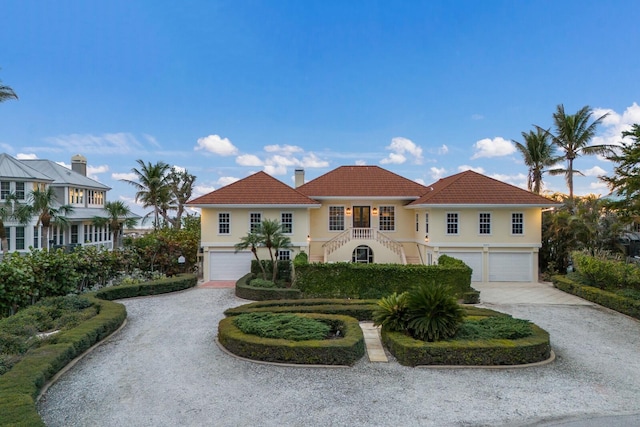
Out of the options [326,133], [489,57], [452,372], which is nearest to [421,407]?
[452,372]

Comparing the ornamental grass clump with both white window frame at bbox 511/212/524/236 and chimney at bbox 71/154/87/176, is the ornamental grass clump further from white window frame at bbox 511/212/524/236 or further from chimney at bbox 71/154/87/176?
chimney at bbox 71/154/87/176

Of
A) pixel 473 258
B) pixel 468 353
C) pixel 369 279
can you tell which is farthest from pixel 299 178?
pixel 468 353

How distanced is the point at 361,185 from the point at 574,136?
62.4ft

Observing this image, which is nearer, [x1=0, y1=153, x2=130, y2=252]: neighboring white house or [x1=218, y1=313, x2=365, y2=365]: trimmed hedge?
[x1=218, y1=313, x2=365, y2=365]: trimmed hedge

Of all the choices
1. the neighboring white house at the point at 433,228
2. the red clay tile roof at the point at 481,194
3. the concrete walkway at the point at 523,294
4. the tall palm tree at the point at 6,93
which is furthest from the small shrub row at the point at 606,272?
the tall palm tree at the point at 6,93

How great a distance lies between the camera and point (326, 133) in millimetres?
27281

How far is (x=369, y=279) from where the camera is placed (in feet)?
56.5

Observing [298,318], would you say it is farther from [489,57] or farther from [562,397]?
[489,57]

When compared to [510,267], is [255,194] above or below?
above

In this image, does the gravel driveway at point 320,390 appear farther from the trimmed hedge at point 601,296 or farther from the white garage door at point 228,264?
the white garage door at point 228,264

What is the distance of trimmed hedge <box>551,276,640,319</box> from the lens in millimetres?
14414

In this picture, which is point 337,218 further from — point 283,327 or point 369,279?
point 283,327

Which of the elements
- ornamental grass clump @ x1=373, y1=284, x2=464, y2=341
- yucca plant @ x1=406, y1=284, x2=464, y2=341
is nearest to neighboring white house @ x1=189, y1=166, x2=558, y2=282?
ornamental grass clump @ x1=373, y1=284, x2=464, y2=341

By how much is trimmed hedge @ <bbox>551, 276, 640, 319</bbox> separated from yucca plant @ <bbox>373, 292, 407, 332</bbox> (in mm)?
10852
